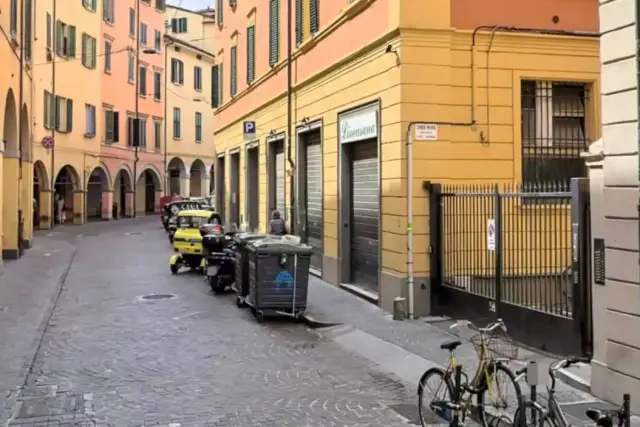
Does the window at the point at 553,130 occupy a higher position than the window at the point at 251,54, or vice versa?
the window at the point at 251,54

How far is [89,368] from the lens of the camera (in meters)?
8.76

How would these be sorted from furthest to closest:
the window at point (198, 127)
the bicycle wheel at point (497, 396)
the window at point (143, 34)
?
the window at point (198, 127) < the window at point (143, 34) < the bicycle wheel at point (497, 396)

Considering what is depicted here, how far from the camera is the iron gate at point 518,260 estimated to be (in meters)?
8.11

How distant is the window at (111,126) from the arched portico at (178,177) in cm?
845

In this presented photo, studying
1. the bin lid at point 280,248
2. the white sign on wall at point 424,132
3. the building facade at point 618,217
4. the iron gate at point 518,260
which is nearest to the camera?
the building facade at point 618,217

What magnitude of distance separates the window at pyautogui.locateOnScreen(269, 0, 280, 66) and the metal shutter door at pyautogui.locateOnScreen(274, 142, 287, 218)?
2272 millimetres

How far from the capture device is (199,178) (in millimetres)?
56969

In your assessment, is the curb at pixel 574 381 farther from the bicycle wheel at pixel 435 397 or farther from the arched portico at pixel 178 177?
the arched portico at pixel 178 177

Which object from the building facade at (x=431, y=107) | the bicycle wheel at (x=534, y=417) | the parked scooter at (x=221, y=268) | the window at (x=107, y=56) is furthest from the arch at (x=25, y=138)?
the bicycle wheel at (x=534, y=417)

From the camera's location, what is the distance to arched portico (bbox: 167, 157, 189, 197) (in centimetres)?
5303

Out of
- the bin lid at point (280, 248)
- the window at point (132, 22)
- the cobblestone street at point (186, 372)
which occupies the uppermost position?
the window at point (132, 22)

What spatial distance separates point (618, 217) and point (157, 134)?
45.4 meters

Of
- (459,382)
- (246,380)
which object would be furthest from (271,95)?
(459,382)

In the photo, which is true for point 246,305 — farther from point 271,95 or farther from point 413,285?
point 271,95
